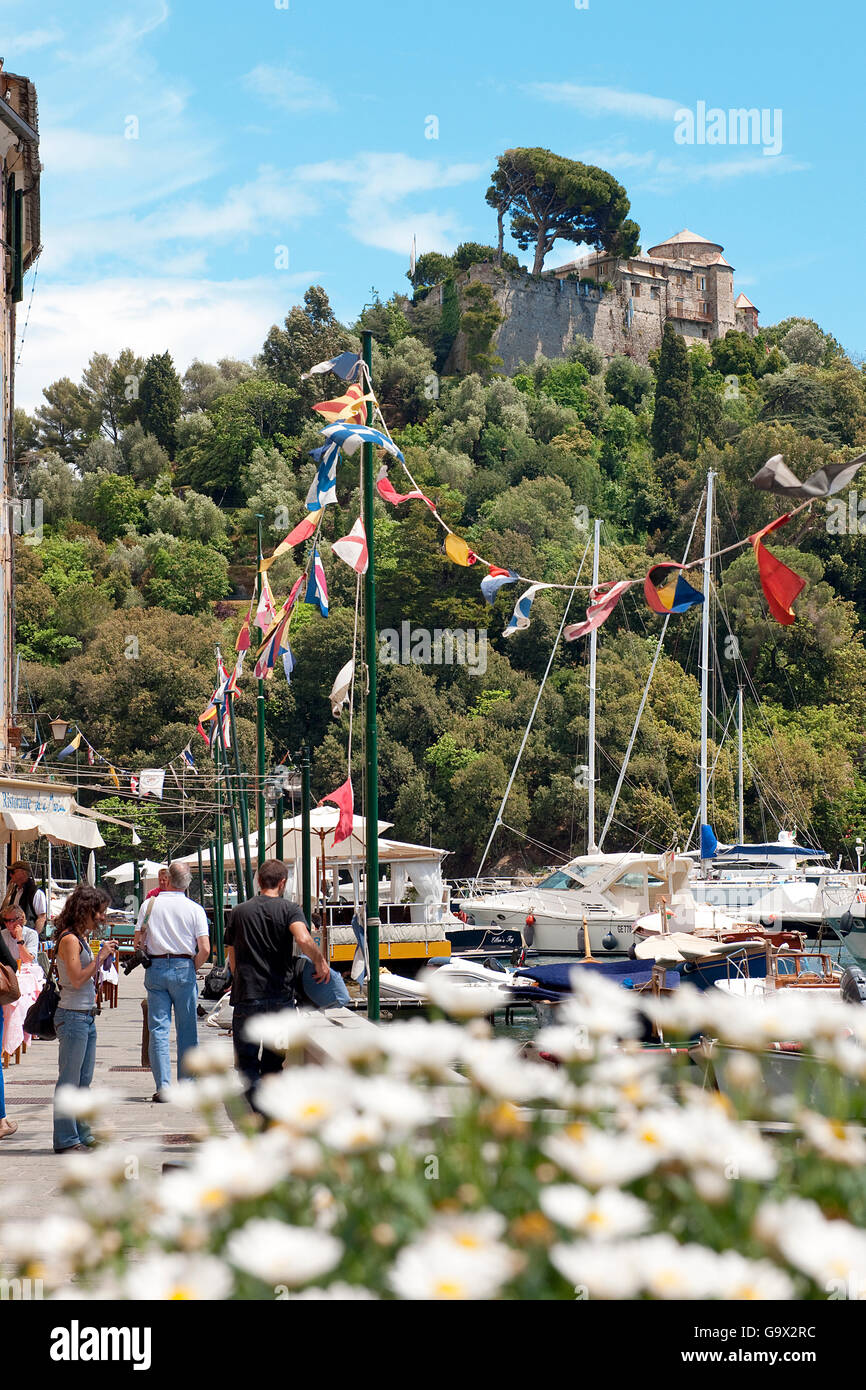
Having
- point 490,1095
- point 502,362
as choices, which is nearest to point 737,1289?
point 490,1095

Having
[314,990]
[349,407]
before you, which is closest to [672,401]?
[349,407]

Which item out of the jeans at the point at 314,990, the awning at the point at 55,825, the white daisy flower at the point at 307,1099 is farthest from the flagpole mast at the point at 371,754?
the white daisy flower at the point at 307,1099

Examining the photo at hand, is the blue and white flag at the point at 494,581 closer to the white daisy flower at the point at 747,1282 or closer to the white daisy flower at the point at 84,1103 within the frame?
the white daisy flower at the point at 84,1103

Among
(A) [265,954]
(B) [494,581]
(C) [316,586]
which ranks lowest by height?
(A) [265,954]

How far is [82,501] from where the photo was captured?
91.3 meters

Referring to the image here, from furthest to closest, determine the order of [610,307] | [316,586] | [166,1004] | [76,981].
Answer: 1. [610,307]
2. [316,586]
3. [166,1004]
4. [76,981]

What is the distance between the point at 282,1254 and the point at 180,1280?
0.19 meters

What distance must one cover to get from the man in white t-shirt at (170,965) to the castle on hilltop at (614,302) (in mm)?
Answer: 96196

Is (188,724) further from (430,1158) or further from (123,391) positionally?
(430,1158)

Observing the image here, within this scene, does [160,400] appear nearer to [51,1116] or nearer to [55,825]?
[55,825]

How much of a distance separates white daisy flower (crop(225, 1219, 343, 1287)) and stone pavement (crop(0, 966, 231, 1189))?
5.97 ft

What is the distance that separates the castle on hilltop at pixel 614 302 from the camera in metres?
106

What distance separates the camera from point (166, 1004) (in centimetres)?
940
